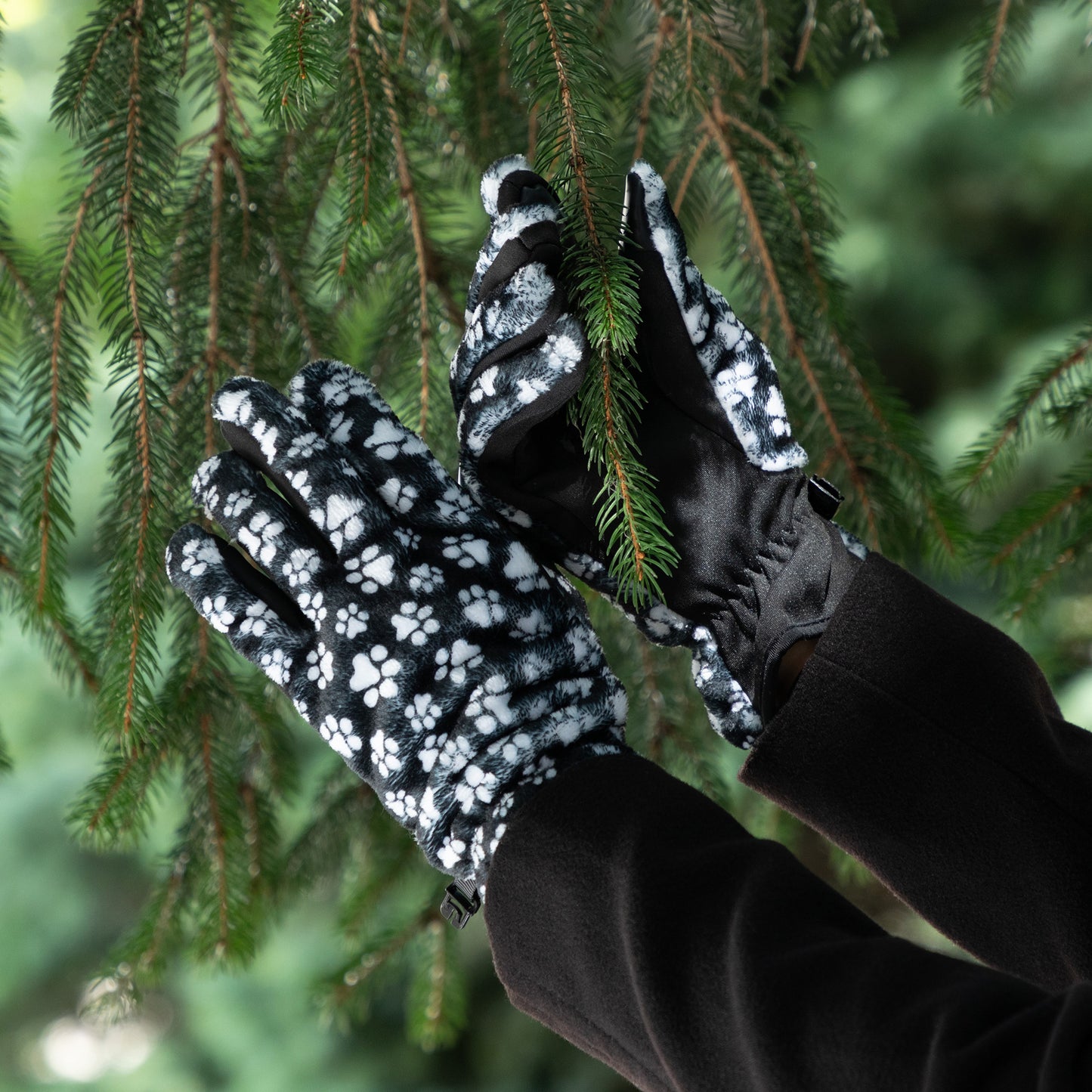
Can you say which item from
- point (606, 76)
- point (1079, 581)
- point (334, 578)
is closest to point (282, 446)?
point (334, 578)

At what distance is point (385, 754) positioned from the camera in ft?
2.16

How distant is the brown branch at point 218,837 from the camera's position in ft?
2.95

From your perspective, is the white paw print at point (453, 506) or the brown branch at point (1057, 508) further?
the brown branch at point (1057, 508)

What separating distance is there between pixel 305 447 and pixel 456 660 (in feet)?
0.61

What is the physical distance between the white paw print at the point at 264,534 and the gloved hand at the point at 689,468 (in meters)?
0.14

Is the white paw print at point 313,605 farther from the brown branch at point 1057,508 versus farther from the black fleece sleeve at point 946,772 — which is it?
the brown branch at point 1057,508

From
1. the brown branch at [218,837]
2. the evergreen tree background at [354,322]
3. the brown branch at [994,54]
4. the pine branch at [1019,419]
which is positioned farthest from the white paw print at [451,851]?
the brown branch at [994,54]

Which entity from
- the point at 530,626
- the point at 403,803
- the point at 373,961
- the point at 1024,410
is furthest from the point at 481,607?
the point at 373,961

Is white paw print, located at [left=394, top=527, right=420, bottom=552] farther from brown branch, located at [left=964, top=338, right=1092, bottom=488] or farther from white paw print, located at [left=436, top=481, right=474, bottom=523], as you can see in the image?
brown branch, located at [left=964, top=338, right=1092, bottom=488]

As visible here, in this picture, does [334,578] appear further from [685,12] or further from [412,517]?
[685,12]

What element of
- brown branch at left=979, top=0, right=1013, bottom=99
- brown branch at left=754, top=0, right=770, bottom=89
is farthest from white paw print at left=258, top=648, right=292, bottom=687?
brown branch at left=979, top=0, right=1013, bottom=99

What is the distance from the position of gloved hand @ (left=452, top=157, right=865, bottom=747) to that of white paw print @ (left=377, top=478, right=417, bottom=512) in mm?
47

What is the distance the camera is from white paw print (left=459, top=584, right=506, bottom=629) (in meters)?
0.68

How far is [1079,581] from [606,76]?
1.60 m
